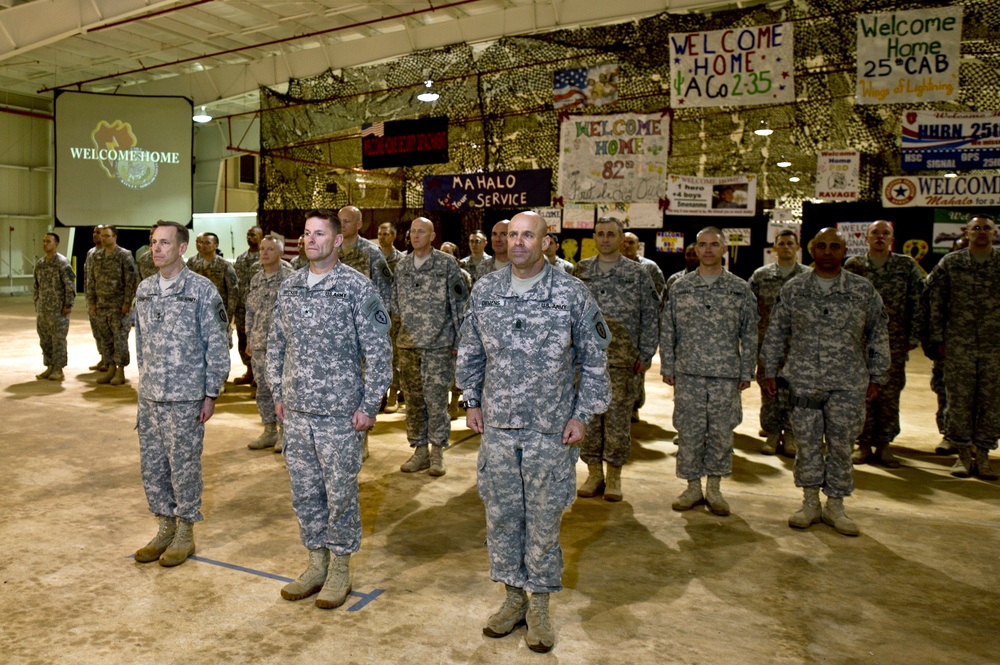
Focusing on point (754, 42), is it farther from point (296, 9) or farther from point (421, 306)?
point (296, 9)

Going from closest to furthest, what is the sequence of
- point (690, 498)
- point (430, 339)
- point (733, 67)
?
point (690, 498) → point (430, 339) → point (733, 67)

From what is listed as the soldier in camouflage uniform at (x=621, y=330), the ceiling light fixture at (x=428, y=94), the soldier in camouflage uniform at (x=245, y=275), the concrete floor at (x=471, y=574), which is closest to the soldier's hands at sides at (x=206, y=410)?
the concrete floor at (x=471, y=574)

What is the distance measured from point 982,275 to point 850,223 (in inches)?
117

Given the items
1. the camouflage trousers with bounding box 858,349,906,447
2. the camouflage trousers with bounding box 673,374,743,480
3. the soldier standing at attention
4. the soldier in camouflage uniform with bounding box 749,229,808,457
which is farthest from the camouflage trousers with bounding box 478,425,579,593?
the soldier standing at attention

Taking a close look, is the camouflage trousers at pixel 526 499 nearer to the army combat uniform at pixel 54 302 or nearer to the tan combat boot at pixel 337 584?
the tan combat boot at pixel 337 584

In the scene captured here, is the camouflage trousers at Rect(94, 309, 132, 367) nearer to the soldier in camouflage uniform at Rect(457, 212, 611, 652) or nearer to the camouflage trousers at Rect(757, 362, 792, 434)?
the camouflage trousers at Rect(757, 362, 792, 434)

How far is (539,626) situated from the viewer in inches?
123

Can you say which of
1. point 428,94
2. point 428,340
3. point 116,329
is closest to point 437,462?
point 428,340

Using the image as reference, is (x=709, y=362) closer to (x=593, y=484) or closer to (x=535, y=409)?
(x=593, y=484)

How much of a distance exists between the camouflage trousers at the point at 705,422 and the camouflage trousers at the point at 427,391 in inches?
67.5

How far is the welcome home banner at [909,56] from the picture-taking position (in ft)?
23.6

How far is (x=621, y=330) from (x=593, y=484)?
3.43 feet

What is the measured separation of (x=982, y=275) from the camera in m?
5.77

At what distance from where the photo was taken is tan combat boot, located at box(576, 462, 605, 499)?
5.19m
